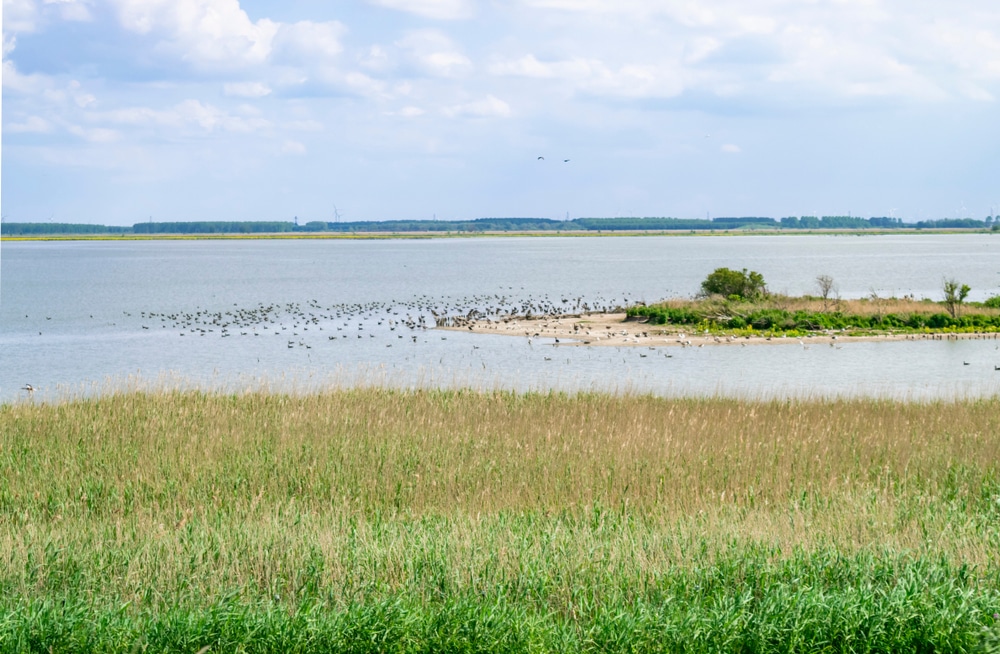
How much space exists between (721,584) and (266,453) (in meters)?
9.30

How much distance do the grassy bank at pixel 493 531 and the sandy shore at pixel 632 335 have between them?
92.2ft

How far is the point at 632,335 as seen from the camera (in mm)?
52000

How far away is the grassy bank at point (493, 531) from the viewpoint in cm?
900

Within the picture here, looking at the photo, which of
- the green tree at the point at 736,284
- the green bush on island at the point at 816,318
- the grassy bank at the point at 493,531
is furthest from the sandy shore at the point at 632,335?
the grassy bank at the point at 493,531

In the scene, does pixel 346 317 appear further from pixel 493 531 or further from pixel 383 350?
pixel 493 531

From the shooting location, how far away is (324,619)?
903 cm

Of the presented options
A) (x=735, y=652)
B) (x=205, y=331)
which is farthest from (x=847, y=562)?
(x=205, y=331)

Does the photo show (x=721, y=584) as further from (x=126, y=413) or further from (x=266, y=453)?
(x=126, y=413)

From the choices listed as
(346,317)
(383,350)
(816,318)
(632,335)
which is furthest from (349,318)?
(816,318)

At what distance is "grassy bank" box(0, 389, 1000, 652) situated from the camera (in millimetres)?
9000

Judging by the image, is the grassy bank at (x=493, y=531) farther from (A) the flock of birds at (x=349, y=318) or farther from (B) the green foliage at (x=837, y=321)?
(B) the green foliage at (x=837, y=321)

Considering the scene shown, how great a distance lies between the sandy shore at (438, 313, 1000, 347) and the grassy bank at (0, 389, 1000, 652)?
28111 mm

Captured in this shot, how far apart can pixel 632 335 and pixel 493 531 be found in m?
40.6

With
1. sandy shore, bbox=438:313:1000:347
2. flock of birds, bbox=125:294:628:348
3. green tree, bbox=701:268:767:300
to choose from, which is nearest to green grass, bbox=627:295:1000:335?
sandy shore, bbox=438:313:1000:347
